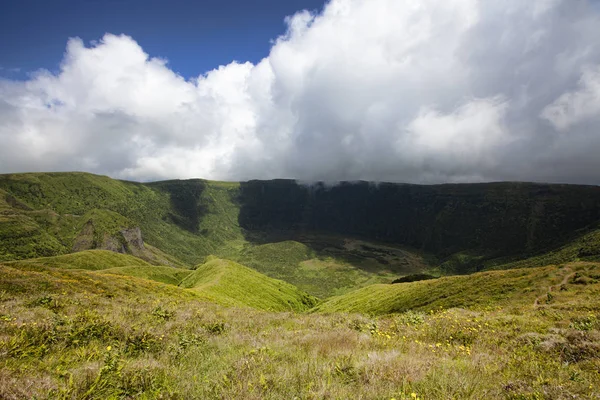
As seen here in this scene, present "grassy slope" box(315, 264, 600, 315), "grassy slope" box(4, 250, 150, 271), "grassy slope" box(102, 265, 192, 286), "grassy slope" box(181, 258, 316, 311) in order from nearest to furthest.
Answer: "grassy slope" box(315, 264, 600, 315)
"grassy slope" box(181, 258, 316, 311)
"grassy slope" box(102, 265, 192, 286)
"grassy slope" box(4, 250, 150, 271)

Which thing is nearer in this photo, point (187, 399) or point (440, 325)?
point (187, 399)

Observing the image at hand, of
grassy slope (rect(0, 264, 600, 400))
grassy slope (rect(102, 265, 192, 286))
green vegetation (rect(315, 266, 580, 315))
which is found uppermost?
grassy slope (rect(0, 264, 600, 400))

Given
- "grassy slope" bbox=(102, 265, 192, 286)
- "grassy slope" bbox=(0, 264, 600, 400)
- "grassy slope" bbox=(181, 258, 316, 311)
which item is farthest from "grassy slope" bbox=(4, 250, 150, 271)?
"grassy slope" bbox=(0, 264, 600, 400)

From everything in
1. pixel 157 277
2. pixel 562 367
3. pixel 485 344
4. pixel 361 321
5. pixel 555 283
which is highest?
pixel 562 367

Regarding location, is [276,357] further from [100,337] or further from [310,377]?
[100,337]

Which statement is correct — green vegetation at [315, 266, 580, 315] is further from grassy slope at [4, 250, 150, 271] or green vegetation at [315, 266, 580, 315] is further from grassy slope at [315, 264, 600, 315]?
grassy slope at [4, 250, 150, 271]

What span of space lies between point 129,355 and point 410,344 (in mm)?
9246

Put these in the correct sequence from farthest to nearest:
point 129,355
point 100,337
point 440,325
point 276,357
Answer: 1. point 440,325
2. point 100,337
3. point 129,355
4. point 276,357

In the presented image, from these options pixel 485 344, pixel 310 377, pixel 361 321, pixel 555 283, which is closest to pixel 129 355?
pixel 310 377

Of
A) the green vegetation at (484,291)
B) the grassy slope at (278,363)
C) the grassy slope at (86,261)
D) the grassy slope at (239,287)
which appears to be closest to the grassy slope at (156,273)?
the grassy slope at (239,287)

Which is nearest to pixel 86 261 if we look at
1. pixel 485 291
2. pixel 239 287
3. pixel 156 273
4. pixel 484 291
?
pixel 156 273

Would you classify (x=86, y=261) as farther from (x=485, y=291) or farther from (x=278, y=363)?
(x=278, y=363)

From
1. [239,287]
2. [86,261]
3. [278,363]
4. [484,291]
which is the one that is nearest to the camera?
[278,363]

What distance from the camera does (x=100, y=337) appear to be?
9.87 metres
